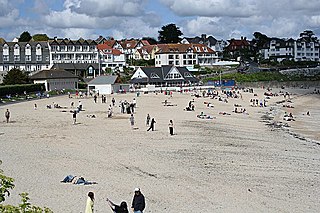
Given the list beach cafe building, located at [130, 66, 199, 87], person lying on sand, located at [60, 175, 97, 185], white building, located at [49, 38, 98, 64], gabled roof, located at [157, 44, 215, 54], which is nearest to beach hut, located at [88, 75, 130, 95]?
beach cafe building, located at [130, 66, 199, 87]

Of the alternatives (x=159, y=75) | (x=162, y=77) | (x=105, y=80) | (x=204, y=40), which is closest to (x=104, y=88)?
(x=105, y=80)

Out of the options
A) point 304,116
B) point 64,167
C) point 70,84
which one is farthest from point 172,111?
point 70,84

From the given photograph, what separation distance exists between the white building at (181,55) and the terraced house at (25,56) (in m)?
24.9

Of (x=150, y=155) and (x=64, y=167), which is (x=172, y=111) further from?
(x=64, y=167)

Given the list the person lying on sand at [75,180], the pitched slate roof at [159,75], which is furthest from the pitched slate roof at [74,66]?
the person lying on sand at [75,180]

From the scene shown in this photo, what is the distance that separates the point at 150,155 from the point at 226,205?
7.85m

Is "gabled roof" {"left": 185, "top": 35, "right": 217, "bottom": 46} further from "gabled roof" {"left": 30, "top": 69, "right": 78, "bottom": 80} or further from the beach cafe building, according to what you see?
"gabled roof" {"left": 30, "top": 69, "right": 78, "bottom": 80}

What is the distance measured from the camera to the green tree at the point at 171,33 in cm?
12225

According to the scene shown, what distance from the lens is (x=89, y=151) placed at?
22375 mm

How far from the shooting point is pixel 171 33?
122 meters

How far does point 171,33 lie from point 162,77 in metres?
45.2

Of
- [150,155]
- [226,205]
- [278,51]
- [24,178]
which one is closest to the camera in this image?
[226,205]

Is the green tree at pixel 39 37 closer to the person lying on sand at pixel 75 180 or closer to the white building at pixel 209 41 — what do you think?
the white building at pixel 209 41

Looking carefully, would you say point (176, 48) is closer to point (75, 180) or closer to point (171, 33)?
point (171, 33)
